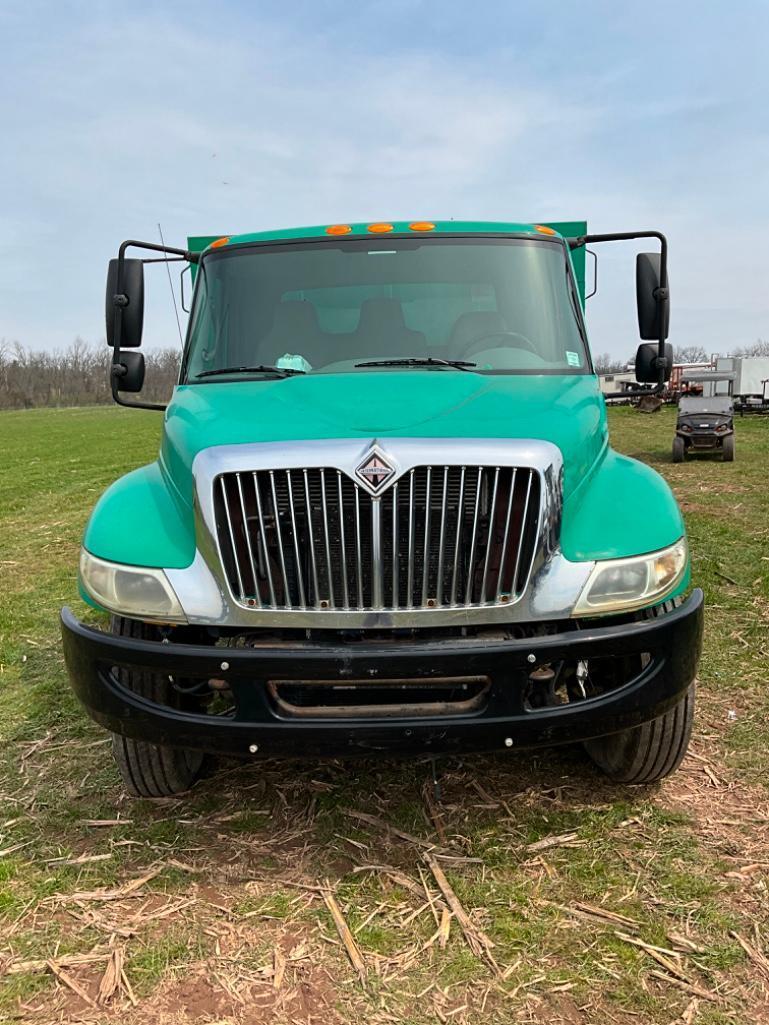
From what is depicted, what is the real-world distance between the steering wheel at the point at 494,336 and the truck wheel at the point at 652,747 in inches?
66.9

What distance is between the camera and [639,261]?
13.9 feet

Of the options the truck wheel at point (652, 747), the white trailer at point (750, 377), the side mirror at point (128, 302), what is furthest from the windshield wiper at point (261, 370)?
the white trailer at point (750, 377)

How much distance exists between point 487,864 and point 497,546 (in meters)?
1.23

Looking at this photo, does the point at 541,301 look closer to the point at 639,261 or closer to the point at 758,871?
the point at 639,261

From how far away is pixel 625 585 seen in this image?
278 centimetres

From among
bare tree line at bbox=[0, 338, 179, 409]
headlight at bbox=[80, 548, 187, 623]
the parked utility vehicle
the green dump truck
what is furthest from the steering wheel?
bare tree line at bbox=[0, 338, 179, 409]

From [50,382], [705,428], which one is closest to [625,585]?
[705,428]

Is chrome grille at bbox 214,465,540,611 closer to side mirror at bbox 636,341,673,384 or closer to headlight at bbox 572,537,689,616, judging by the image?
headlight at bbox 572,537,689,616

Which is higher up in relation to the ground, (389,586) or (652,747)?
(389,586)

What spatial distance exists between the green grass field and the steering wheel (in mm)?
1747

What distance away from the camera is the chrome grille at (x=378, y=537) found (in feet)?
8.91

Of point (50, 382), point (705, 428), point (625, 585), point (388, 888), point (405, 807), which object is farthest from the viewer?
point (50, 382)

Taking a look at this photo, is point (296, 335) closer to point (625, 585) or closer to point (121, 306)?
point (121, 306)

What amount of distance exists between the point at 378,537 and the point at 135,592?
2.93 ft
